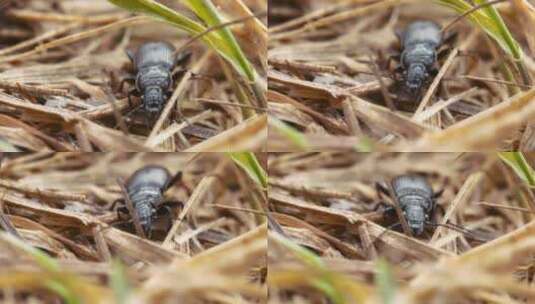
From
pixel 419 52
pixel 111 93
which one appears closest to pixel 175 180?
pixel 111 93

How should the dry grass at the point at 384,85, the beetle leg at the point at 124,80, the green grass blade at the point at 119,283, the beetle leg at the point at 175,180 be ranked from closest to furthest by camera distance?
1. the green grass blade at the point at 119,283
2. the dry grass at the point at 384,85
3. the beetle leg at the point at 124,80
4. the beetle leg at the point at 175,180

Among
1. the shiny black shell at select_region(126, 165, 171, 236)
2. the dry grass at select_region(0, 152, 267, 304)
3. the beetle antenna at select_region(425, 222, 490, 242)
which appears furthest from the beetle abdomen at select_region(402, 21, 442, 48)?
the shiny black shell at select_region(126, 165, 171, 236)

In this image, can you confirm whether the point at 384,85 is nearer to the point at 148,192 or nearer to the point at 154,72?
the point at 154,72

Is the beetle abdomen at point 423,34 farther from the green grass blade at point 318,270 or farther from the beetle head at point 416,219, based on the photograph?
the green grass blade at point 318,270

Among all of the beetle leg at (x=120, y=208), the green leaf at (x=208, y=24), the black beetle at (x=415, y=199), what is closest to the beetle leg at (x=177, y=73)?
the green leaf at (x=208, y=24)

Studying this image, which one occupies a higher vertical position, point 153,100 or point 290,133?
point 153,100

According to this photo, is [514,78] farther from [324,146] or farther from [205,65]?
[205,65]

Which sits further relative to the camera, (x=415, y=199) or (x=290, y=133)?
(x=415, y=199)

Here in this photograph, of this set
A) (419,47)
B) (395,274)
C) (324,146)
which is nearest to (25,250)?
(324,146)
